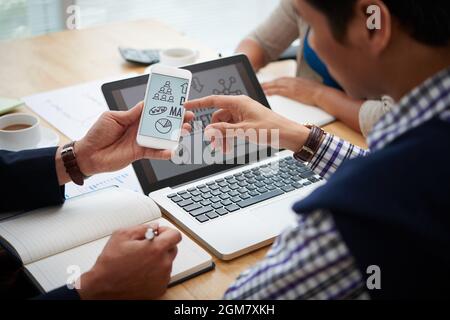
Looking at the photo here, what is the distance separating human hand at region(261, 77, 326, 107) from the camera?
150cm

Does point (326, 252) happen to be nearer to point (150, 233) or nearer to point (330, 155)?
point (150, 233)

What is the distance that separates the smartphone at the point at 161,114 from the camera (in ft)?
3.32

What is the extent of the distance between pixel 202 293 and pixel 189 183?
0.29 metres

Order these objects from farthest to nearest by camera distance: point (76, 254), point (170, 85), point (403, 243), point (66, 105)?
1. point (66, 105)
2. point (170, 85)
3. point (76, 254)
4. point (403, 243)

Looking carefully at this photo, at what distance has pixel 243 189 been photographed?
3.51 ft

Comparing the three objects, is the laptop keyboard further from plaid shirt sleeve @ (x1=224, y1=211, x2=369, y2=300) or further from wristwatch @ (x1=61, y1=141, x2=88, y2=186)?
plaid shirt sleeve @ (x1=224, y1=211, x2=369, y2=300)

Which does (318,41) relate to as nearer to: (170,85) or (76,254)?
(170,85)

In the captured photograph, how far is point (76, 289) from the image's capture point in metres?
0.81

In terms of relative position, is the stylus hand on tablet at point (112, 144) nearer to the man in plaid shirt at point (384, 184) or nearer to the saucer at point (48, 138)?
the saucer at point (48, 138)

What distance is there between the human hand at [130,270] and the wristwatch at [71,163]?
267 mm

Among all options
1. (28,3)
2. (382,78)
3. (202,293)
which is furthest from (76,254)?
(28,3)

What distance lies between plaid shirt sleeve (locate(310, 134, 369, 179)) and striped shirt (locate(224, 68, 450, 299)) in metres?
0.40

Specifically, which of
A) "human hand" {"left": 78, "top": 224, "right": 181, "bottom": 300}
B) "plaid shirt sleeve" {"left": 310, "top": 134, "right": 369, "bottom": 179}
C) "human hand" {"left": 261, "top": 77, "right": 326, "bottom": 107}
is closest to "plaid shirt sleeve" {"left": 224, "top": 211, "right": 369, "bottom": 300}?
"human hand" {"left": 78, "top": 224, "right": 181, "bottom": 300}

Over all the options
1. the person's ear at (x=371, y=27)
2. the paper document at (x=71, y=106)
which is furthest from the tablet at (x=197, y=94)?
the person's ear at (x=371, y=27)
